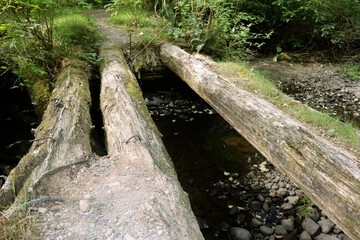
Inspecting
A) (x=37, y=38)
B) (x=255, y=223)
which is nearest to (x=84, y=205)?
(x=255, y=223)

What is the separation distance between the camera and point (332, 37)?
7.09 metres

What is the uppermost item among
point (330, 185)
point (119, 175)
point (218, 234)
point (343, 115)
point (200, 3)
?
point (200, 3)

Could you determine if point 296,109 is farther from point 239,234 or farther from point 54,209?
point 54,209

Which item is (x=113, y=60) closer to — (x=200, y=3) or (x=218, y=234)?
(x=200, y=3)

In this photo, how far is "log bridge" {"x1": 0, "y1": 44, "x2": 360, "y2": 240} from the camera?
1.69 meters

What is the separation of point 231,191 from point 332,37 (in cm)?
641

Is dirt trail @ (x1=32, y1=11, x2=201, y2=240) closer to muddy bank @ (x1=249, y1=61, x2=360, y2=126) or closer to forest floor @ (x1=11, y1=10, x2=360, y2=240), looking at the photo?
forest floor @ (x1=11, y1=10, x2=360, y2=240)

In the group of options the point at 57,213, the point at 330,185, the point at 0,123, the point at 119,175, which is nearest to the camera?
the point at 57,213

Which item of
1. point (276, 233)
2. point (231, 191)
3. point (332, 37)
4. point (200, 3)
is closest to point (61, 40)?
point (200, 3)

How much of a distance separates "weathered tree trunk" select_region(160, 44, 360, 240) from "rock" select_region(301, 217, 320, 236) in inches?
40.2

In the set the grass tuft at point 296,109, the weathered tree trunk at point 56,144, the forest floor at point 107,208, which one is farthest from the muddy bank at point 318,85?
the weathered tree trunk at point 56,144

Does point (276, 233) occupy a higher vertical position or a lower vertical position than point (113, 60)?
lower

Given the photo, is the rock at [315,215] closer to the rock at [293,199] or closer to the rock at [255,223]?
the rock at [293,199]

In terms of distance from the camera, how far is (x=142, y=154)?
7.21 feet
